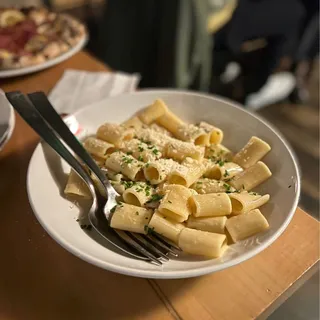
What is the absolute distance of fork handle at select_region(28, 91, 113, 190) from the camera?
29.1 inches

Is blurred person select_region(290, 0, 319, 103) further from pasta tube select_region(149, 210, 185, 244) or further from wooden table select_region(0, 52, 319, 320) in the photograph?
pasta tube select_region(149, 210, 185, 244)

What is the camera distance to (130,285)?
2.19 ft

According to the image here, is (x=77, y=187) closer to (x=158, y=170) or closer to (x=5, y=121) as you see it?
(x=158, y=170)

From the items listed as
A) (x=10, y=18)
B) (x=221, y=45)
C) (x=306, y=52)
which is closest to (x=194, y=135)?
(x=10, y=18)

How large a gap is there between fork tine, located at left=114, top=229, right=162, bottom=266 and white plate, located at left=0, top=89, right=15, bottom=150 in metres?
0.33

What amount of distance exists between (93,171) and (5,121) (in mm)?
270

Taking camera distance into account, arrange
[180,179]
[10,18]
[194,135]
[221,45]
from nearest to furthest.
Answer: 1. [180,179]
2. [194,135]
3. [10,18]
4. [221,45]

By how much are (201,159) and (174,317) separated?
0.89 feet

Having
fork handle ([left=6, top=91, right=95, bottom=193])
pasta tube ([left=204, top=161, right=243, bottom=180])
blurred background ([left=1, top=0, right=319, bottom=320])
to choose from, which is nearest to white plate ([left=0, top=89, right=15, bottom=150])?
fork handle ([left=6, top=91, right=95, bottom=193])

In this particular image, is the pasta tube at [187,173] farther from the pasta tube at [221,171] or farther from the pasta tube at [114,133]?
the pasta tube at [114,133]

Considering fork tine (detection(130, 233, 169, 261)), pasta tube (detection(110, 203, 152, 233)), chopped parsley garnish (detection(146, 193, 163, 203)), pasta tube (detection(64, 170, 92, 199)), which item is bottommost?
pasta tube (detection(64, 170, 92, 199))

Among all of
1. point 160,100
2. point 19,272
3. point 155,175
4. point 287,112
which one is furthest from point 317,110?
point 19,272

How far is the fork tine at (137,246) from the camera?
615 mm

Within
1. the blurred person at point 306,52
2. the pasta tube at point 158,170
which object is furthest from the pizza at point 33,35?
the blurred person at point 306,52
